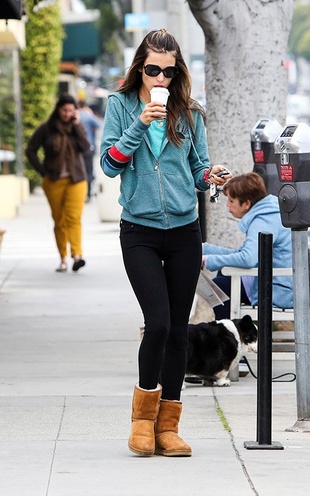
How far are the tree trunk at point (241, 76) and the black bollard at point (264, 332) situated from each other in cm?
335

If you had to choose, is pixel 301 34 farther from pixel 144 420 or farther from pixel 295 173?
pixel 144 420

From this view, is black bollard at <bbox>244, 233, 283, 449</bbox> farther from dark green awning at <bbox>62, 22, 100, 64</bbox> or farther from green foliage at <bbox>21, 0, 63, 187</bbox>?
dark green awning at <bbox>62, 22, 100, 64</bbox>

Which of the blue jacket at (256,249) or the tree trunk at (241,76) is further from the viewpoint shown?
the tree trunk at (241,76)

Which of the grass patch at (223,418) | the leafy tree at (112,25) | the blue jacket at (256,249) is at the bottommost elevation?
the leafy tree at (112,25)

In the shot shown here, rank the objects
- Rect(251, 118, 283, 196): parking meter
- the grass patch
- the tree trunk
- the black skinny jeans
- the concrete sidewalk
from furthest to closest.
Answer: the tree trunk < Rect(251, 118, 283, 196): parking meter < the grass patch < the black skinny jeans < the concrete sidewalk

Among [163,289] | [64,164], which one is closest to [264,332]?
[163,289]

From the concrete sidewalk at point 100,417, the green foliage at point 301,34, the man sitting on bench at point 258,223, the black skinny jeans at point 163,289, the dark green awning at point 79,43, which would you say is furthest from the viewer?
the green foliage at point 301,34

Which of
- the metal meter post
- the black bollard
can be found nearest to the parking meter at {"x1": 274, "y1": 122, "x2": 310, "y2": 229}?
the metal meter post

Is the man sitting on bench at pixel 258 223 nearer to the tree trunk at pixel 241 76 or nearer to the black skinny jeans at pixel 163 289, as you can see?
the tree trunk at pixel 241 76

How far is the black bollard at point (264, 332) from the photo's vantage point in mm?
5848

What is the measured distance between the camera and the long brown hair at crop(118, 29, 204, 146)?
5.61m

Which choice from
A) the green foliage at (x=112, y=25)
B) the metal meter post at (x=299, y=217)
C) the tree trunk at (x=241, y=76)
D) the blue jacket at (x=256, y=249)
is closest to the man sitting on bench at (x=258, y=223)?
the blue jacket at (x=256, y=249)

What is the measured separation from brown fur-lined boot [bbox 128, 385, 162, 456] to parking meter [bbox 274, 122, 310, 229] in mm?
1034

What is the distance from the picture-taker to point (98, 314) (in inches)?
428
